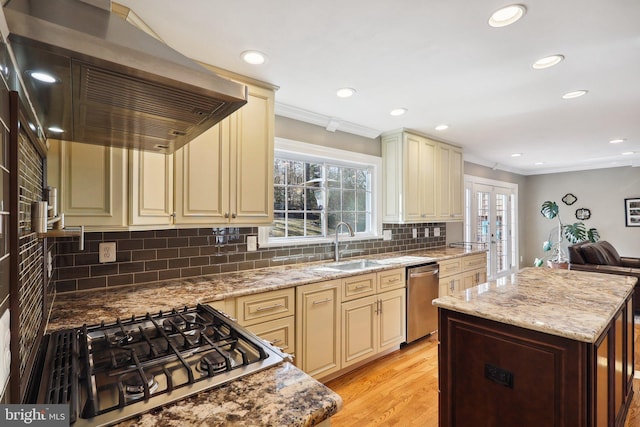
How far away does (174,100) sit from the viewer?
3.27 feet

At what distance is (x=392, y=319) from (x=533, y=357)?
163 cm

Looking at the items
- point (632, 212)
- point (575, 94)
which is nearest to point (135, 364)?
point (575, 94)

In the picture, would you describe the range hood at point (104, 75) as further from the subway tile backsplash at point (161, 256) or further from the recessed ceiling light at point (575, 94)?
the recessed ceiling light at point (575, 94)

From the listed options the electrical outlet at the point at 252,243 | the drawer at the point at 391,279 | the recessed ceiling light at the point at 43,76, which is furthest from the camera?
the drawer at the point at 391,279

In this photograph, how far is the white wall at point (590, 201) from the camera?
5.80m

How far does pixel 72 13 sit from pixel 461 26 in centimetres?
Result: 170

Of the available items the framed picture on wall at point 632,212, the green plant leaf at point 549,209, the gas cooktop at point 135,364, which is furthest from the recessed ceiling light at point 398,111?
the framed picture on wall at point 632,212

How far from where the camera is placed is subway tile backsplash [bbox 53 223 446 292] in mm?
1844

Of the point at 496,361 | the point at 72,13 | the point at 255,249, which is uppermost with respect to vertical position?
the point at 72,13

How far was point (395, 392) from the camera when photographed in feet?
7.89

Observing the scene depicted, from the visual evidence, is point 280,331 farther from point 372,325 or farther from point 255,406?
point 255,406

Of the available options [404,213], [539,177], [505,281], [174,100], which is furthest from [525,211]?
[174,100]

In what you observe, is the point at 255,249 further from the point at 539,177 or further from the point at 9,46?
the point at 539,177

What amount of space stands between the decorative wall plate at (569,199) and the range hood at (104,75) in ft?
25.1
